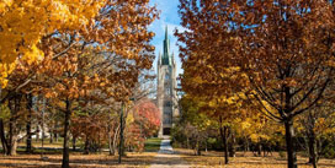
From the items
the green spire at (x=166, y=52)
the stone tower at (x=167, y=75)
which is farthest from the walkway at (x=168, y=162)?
the green spire at (x=166, y=52)

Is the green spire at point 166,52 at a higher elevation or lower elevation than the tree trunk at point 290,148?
higher

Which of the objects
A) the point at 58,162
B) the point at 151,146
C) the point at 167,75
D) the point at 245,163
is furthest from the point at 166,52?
the point at 58,162

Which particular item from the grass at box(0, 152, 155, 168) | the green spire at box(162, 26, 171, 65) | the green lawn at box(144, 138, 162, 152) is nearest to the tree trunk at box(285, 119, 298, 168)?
the grass at box(0, 152, 155, 168)

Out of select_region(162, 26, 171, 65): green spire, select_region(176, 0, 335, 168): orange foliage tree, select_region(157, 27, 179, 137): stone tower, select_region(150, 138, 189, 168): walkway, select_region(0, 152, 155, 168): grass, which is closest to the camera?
select_region(176, 0, 335, 168): orange foliage tree

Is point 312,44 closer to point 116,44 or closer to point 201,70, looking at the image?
point 201,70

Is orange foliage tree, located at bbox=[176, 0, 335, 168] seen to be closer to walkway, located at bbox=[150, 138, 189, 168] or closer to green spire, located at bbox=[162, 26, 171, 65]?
walkway, located at bbox=[150, 138, 189, 168]

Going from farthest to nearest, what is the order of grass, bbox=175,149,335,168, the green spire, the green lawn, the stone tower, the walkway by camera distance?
the green spire < the stone tower < the green lawn < grass, bbox=175,149,335,168 < the walkway

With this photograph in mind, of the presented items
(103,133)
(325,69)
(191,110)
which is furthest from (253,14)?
(103,133)

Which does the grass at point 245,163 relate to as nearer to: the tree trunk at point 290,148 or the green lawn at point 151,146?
the tree trunk at point 290,148

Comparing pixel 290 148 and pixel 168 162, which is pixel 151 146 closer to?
pixel 168 162

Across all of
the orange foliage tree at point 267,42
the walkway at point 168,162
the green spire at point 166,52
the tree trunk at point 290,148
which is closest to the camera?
the orange foliage tree at point 267,42

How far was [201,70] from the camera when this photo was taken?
754 centimetres

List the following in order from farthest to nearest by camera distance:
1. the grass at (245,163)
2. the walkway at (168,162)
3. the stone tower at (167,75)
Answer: the stone tower at (167,75) < the grass at (245,163) < the walkway at (168,162)

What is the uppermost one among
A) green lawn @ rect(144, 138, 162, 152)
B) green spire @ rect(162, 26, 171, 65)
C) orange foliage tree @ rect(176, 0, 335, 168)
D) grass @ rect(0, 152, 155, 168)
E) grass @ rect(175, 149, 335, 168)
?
green spire @ rect(162, 26, 171, 65)
